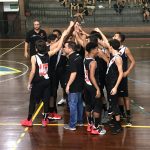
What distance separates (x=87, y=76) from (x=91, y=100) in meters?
0.45

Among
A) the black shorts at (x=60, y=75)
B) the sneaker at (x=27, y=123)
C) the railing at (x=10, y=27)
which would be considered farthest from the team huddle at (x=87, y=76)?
the railing at (x=10, y=27)

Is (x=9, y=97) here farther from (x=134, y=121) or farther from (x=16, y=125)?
(x=134, y=121)

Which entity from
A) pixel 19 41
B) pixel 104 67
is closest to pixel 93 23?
pixel 19 41

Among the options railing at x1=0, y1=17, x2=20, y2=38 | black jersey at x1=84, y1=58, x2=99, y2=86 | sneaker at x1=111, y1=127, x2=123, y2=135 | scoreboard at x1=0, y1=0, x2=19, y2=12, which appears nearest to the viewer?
black jersey at x1=84, y1=58, x2=99, y2=86

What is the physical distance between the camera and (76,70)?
725cm

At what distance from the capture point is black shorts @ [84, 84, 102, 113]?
716cm

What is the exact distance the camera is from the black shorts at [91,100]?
7.16 m

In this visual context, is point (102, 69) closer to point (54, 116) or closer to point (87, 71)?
point (87, 71)

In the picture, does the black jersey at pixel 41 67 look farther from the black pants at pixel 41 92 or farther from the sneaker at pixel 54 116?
the sneaker at pixel 54 116

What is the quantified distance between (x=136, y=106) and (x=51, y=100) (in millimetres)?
2012

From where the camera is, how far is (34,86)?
7.62 meters

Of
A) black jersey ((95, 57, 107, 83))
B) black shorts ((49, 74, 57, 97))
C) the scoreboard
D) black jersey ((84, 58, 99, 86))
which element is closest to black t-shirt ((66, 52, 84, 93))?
black jersey ((84, 58, 99, 86))

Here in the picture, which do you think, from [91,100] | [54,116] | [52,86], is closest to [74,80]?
[91,100]

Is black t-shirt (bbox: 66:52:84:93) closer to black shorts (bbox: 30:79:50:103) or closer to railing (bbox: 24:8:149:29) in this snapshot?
black shorts (bbox: 30:79:50:103)
